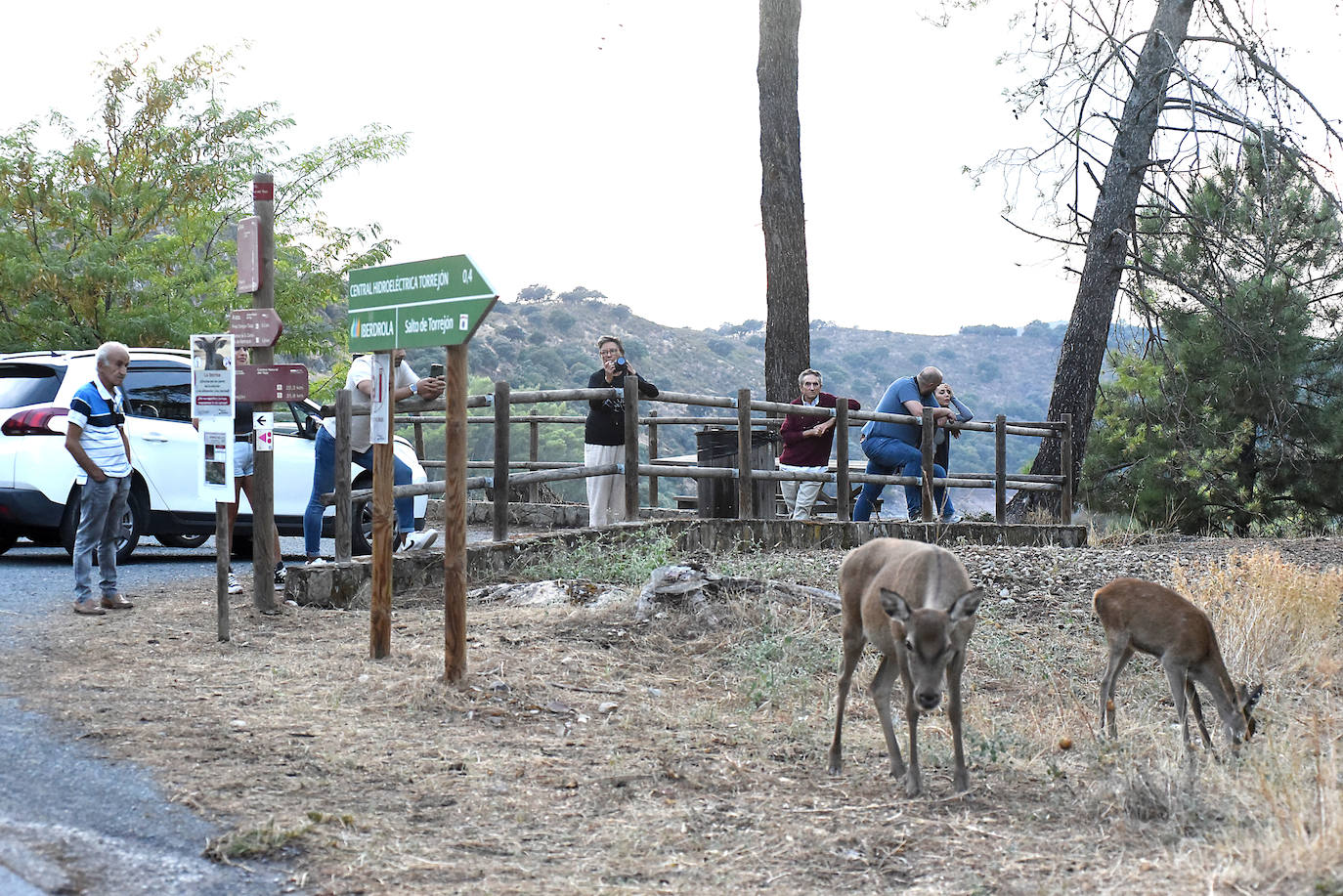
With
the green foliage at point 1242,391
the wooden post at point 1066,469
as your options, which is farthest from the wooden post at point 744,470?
the green foliage at point 1242,391

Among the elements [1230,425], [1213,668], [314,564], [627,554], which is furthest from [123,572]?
[1230,425]

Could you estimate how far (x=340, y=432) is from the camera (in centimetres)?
898

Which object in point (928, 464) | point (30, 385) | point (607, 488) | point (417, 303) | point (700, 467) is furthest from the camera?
point (928, 464)

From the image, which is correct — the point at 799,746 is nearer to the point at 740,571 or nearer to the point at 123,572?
the point at 740,571

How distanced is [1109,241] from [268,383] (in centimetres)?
1120

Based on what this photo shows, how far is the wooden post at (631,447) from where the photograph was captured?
10.6m

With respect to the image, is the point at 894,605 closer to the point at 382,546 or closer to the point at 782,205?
the point at 382,546

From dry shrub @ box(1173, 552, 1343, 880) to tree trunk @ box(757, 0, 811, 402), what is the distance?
18.0 ft

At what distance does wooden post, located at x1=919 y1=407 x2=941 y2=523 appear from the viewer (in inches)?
491

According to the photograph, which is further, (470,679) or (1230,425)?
(1230,425)

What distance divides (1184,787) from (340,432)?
614 cm

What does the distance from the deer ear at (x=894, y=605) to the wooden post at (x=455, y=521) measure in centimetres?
255

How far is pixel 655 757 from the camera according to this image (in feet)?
17.6

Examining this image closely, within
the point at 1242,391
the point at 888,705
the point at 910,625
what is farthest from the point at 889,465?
the point at 1242,391
